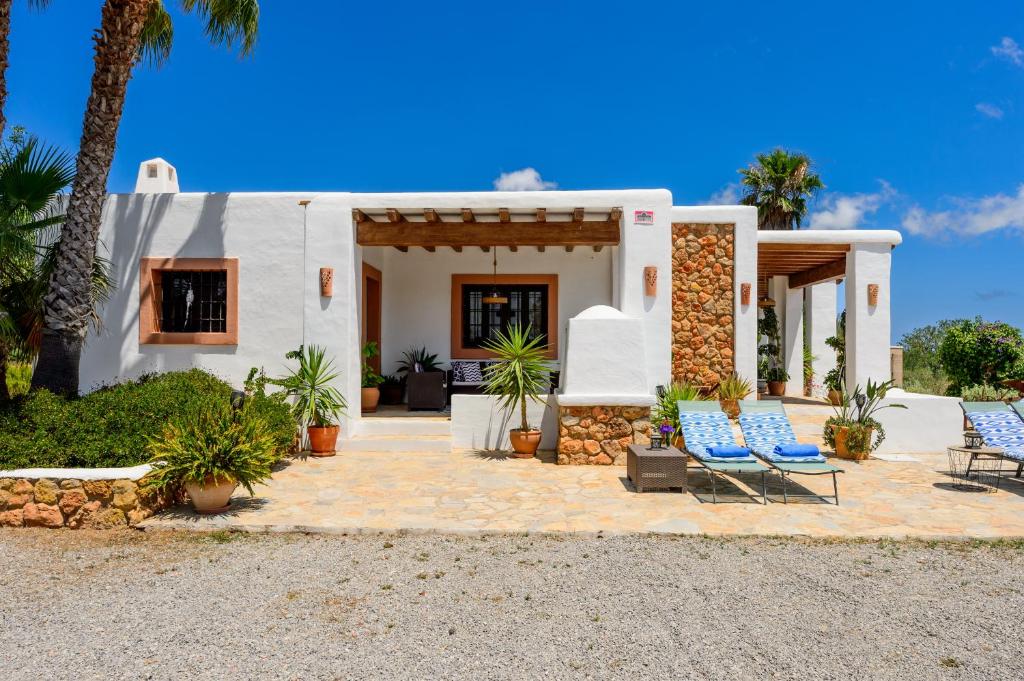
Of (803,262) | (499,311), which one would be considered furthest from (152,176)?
(803,262)

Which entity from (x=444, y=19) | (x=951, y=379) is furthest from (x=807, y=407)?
(x=444, y=19)

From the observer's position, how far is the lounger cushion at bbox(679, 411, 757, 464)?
6.91 m

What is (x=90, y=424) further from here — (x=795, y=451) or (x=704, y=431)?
(x=795, y=451)

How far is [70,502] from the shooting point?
17.5ft

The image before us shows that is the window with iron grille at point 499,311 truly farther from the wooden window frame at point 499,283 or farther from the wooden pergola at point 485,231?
the wooden pergola at point 485,231

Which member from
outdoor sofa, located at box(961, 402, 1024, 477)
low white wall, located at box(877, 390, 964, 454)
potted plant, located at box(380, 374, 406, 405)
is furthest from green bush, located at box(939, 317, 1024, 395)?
potted plant, located at box(380, 374, 406, 405)

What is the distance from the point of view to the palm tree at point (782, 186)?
19750mm

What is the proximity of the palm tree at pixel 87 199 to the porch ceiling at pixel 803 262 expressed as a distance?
33.6ft

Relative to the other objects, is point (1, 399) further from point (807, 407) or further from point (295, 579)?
point (807, 407)

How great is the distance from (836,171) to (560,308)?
1369 cm

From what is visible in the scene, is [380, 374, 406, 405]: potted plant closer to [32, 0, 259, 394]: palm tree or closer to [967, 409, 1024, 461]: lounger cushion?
[32, 0, 259, 394]: palm tree

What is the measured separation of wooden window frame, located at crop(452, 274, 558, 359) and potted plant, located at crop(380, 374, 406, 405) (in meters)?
1.18

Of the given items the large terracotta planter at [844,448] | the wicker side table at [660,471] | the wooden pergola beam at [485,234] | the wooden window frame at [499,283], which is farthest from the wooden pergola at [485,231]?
the large terracotta planter at [844,448]

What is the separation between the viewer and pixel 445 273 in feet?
39.8
